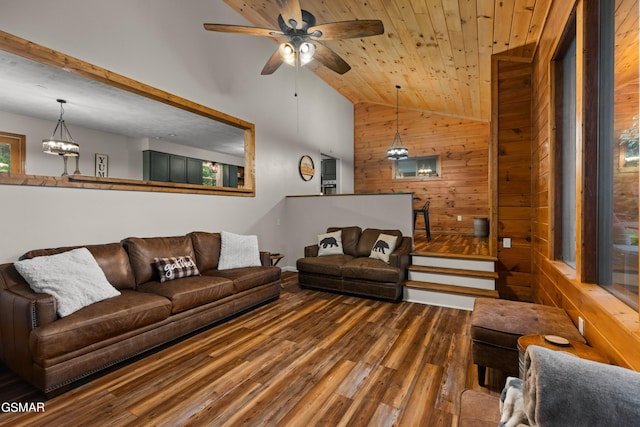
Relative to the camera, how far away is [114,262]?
2.81 meters

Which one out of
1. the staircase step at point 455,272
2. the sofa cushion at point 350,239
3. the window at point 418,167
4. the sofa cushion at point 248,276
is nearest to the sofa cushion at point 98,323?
the sofa cushion at point 248,276

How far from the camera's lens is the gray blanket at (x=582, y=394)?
71cm

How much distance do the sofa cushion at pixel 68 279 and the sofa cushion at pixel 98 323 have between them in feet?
0.26

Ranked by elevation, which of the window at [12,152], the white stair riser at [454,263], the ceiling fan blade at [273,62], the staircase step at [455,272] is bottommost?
the staircase step at [455,272]

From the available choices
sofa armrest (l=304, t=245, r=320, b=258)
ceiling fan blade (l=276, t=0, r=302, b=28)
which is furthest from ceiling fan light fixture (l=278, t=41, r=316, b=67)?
sofa armrest (l=304, t=245, r=320, b=258)

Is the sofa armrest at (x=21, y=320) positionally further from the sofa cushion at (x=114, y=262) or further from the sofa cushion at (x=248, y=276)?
the sofa cushion at (x=248, y=276)

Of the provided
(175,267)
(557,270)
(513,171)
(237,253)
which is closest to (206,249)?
(237,253)

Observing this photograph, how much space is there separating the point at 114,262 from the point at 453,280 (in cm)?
385

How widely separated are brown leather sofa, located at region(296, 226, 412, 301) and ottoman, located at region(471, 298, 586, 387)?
1.65 m

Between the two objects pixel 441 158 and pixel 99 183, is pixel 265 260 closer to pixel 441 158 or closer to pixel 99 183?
pixel 99 183

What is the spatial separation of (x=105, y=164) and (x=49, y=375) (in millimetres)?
4003

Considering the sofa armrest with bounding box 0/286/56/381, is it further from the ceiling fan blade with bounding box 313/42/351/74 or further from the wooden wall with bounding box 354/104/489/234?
the wooden wall with bounding box 354/104/489/234

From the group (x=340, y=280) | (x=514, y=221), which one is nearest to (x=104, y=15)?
(x=340, y=280)

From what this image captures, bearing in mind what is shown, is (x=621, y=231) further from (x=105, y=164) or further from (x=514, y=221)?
(x=105, y=164)
